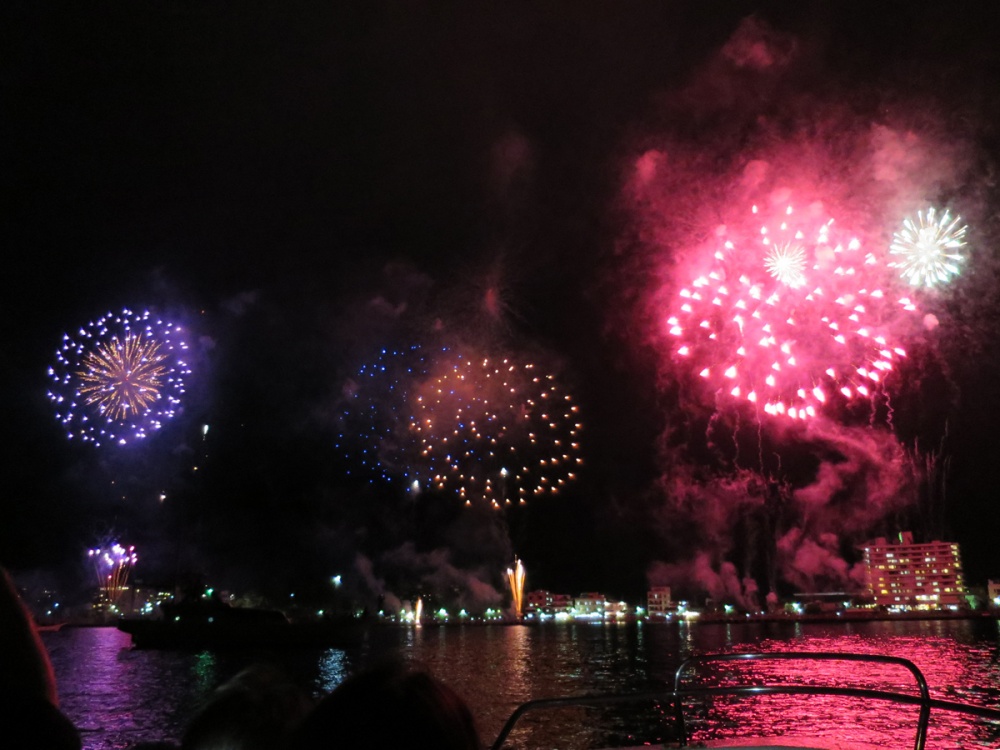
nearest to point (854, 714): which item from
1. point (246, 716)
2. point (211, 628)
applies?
point (246, 716)

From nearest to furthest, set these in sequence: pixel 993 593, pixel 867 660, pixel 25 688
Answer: pixel 25 688, pixel 867 660, pixel 993 593

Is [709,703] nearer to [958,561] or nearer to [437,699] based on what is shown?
[437,699]

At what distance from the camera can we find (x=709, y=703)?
93.2 ft

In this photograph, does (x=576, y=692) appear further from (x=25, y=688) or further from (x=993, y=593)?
(x=993, y=593)

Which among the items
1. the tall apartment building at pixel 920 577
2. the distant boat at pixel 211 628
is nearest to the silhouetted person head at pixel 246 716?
the distant boat at pixel 211 628

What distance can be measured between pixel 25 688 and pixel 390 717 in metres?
0.71

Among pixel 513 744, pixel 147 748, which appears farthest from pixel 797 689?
pixel 513 744

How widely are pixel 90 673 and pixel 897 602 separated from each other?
18368 cm

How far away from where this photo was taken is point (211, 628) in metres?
75.9

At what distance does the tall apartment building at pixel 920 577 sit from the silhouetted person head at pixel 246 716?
7793 inches

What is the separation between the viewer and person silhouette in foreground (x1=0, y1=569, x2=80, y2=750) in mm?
1136

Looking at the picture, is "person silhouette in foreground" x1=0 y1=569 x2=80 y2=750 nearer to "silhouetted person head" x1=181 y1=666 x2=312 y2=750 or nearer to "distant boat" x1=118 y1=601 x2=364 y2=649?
"silhouetted person head" x1=181 y1=666 x2=312 y2=750

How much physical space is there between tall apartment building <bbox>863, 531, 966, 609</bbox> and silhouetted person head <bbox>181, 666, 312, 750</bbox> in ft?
649

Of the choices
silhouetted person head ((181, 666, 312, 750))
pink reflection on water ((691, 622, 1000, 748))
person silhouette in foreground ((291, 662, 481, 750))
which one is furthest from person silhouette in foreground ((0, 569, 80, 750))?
pink reflection on water ((691, 622, 1000, 748))
